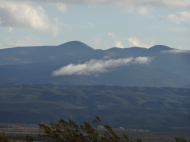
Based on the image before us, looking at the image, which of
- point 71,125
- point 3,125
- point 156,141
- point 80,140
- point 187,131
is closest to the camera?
point 80,140

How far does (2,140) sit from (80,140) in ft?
49.2

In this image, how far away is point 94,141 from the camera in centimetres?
6544

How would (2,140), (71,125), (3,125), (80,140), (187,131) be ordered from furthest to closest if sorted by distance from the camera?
(3,125)
(187,131)
(71,125)
(80,140)
(2,140)

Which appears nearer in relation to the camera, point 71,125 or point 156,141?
point 71,125

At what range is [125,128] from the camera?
646 ft

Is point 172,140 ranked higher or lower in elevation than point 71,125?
lower

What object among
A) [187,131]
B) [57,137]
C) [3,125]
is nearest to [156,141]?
[187,131]

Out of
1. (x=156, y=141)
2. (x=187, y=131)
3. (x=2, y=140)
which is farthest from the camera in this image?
(x=187, y=131)

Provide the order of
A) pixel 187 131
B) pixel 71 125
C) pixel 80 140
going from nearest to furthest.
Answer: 1. pixel 80 140
2. pixel 71 125
3. pixel 187 131

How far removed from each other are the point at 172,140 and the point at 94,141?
8086 cm

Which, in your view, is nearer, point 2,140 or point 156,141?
point 2,140

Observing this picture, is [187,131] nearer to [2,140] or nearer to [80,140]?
[80,140]

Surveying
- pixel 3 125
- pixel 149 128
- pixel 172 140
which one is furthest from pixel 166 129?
pixel 3 125

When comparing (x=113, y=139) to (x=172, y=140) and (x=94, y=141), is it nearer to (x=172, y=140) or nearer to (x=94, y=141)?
(x=94, y=141)
